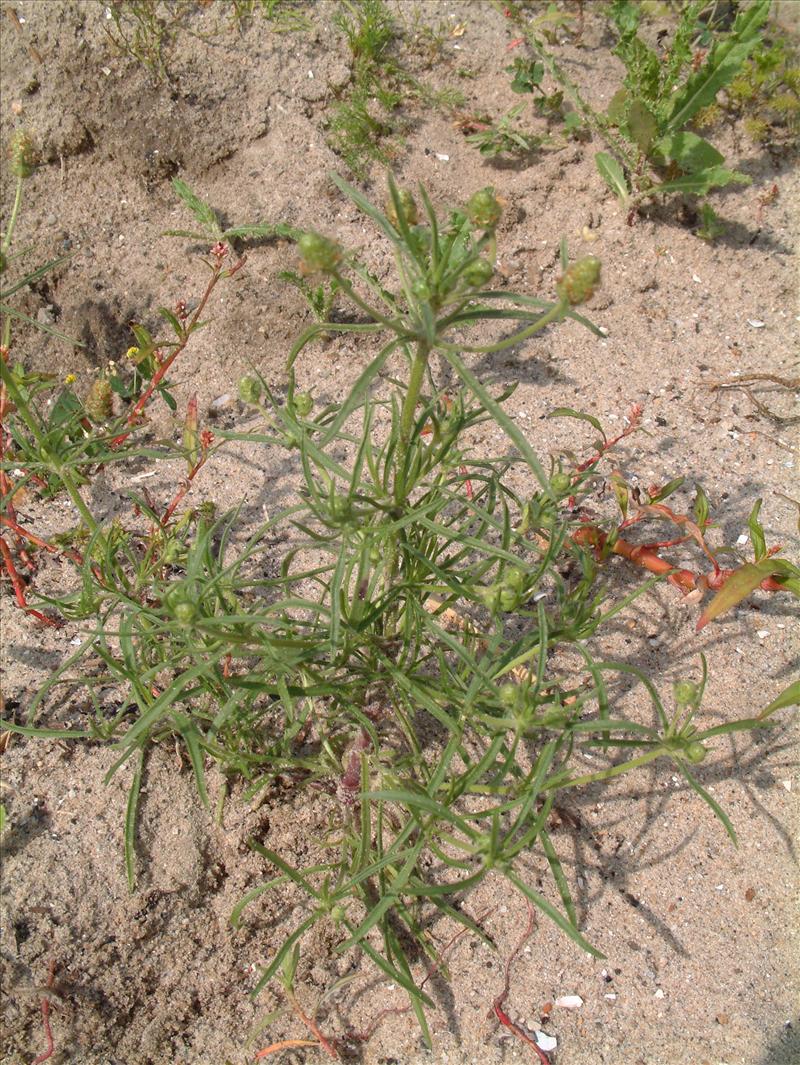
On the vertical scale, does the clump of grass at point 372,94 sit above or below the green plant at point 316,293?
above

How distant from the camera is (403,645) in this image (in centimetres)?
226

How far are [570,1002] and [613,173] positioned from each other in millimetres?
2968

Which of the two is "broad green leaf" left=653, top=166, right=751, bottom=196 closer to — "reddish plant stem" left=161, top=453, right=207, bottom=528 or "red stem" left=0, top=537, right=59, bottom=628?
"reddish plant stem" left=161, top=453, right=207, bottom=528

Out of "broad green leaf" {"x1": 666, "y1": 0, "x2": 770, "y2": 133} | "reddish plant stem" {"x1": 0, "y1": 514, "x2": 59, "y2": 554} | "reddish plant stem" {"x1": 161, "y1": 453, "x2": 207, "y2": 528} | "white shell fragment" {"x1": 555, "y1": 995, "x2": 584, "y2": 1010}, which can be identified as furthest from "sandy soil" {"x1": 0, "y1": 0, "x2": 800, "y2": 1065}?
"broad green leaf" {"x1": 666, "y1": 0, "x2": 770, "y2": 133}

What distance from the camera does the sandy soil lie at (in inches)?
90.0

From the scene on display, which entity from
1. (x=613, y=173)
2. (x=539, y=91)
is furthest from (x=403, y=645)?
(x=539, y=91)

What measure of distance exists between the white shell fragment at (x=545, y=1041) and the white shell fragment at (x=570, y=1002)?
0.08 metres

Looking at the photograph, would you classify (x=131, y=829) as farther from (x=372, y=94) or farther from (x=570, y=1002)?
(x=372, y=94)

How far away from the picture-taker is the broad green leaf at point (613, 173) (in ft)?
12.0

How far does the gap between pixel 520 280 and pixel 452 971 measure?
246cm

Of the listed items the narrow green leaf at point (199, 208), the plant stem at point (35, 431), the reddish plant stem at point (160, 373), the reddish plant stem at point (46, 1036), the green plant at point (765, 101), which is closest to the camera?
the plant stem at point (35, 431)

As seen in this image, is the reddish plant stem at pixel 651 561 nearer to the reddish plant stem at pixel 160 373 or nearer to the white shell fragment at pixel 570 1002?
the white shell fragment at pixel 570 1002

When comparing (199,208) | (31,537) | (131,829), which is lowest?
(131,829)

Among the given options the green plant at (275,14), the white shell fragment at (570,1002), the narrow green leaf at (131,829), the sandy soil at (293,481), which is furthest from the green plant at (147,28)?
the white shell fragment at (570,1002)
